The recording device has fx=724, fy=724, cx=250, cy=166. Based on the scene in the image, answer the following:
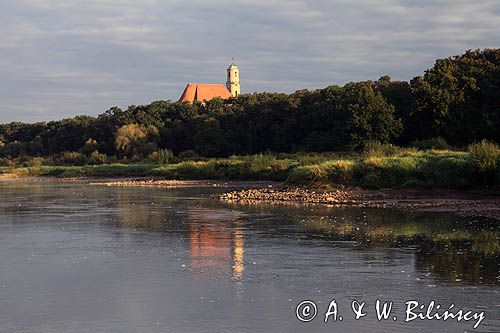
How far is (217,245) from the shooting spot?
19922 millimetres

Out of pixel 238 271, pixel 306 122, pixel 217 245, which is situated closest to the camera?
pixel 238 271

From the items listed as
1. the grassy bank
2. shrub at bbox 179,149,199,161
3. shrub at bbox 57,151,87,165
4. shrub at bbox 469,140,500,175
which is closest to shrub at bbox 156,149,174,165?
shrub at bbox 179,149,199,161

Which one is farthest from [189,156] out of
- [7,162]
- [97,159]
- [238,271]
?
[238,271]

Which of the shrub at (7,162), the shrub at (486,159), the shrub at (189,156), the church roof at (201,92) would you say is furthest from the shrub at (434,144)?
the church roof at (201,92)

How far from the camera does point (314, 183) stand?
4278 cm

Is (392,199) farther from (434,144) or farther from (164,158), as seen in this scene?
(164,158)

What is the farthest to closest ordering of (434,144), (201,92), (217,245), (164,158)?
(201,92) < (164,158) < (434,144) < (217,245)

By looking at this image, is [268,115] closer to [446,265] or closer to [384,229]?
[384,229]

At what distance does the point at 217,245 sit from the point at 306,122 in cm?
6542

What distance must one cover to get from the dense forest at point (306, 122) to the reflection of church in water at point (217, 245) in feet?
117

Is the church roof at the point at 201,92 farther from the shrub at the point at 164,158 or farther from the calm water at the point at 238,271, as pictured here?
the calm water at the point at 238,271

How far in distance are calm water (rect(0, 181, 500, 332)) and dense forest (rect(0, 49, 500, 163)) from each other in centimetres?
3721

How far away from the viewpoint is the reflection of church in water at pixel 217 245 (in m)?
16.0

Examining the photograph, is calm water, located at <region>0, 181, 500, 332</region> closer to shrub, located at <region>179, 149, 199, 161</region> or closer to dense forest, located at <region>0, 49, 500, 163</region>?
dense forest, located at <region>0, 49, 500, 163</region>
